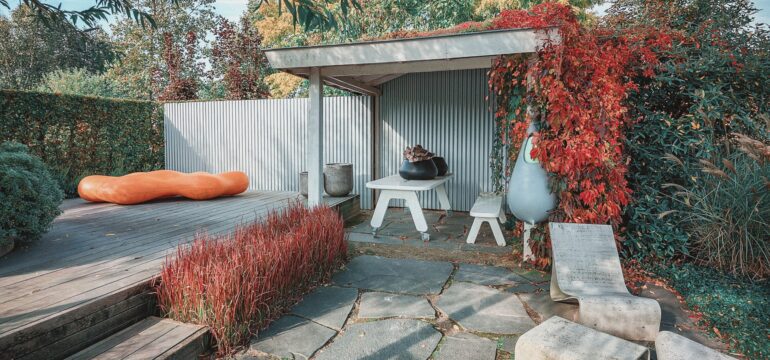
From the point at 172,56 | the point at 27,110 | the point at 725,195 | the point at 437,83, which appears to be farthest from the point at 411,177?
the point at 172,56

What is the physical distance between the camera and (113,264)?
106 inches

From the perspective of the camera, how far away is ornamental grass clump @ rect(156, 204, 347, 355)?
7.17 feet

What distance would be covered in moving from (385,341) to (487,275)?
136 centimetres

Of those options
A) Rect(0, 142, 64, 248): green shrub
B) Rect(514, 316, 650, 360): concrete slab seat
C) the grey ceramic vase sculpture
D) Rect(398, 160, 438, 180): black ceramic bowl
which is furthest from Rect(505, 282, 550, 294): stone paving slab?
Rect(0, 142, 64, 248): green shrub

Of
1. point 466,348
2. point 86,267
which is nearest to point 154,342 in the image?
point 86,267

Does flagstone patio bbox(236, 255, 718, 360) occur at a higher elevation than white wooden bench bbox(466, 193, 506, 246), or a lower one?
lower

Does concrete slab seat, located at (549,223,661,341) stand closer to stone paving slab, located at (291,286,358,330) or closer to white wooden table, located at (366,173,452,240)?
stone paving slab, located at (291,286,358,330)

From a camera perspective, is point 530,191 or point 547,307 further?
point 530,191

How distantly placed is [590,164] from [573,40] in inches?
36.8

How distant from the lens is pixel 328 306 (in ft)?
8.95

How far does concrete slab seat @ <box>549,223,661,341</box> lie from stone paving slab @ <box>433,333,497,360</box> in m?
0.57

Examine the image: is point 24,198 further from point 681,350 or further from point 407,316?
point 681,350

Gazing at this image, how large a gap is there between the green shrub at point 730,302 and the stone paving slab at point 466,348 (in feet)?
4.30

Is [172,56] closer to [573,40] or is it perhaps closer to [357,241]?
[357,241]
